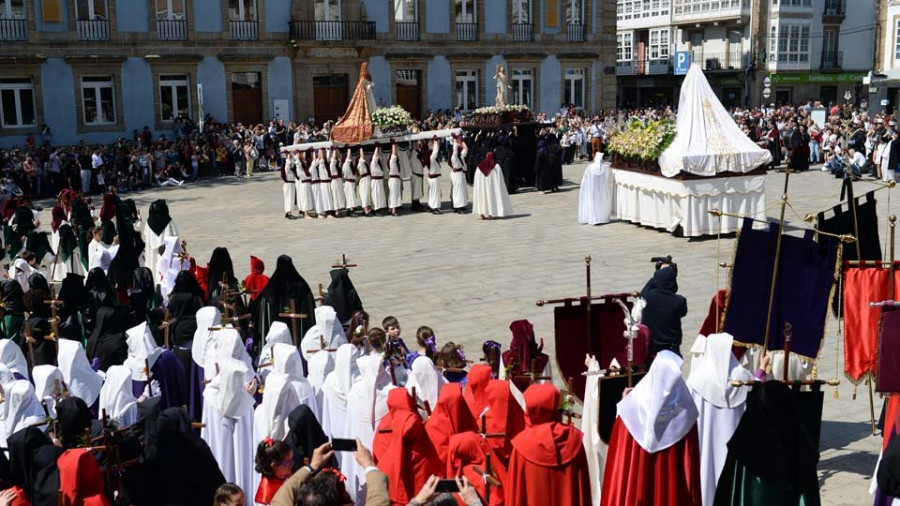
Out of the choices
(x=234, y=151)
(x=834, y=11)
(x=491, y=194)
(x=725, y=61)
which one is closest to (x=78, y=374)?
(x=491, y=194)

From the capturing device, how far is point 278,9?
34656 millimetres

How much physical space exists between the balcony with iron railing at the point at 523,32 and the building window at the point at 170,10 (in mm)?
13515

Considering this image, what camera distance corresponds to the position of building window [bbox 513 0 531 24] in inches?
1545

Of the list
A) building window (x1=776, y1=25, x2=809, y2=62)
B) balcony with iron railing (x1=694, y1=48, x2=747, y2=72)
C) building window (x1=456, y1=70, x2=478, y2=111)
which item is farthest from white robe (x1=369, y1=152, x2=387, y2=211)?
building window (x1=776, y1=25, x2=809, y2=62)

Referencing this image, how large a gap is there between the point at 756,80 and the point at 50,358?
4702 cm

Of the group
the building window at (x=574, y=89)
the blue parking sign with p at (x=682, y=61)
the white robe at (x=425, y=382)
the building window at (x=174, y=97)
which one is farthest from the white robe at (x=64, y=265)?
the blue parking sign with p at (x=682, y=61)

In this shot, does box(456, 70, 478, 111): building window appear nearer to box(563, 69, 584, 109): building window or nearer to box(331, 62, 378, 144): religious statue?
box(563, 69, 584, 109): building window

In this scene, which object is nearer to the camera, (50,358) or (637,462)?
(637,462)

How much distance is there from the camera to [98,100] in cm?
3180

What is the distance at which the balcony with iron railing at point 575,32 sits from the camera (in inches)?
1594

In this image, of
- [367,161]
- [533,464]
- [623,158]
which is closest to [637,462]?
[533,464]

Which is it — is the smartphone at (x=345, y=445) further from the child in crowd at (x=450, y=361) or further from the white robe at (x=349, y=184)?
the white robe at (x=349, y=184)

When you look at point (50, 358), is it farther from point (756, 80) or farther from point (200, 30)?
point (756, 80)

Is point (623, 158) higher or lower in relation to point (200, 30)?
lower
